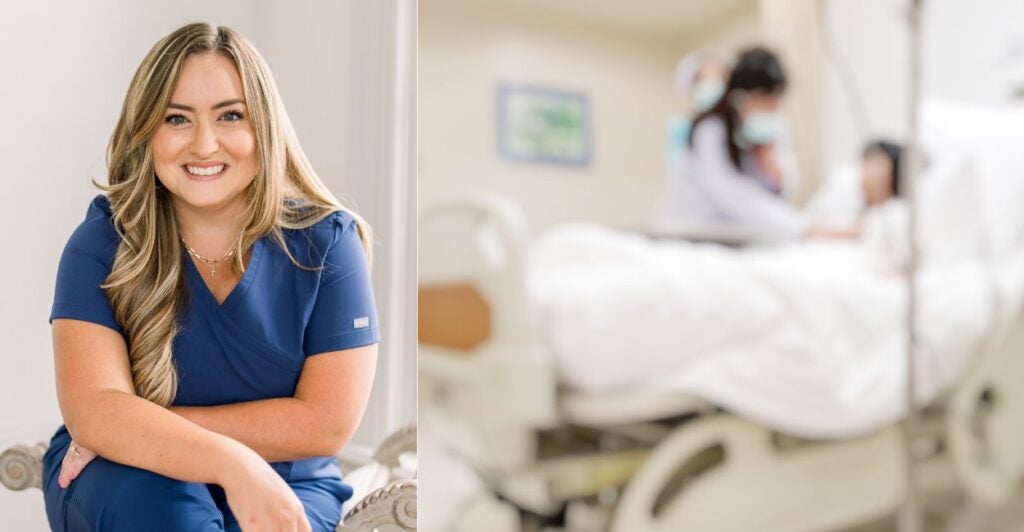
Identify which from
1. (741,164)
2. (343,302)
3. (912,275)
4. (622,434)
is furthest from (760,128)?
(343,302)

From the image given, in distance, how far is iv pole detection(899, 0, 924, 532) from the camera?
149 centimetres

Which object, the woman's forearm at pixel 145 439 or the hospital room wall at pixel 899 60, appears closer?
the woman's forearm at pixel 145 439

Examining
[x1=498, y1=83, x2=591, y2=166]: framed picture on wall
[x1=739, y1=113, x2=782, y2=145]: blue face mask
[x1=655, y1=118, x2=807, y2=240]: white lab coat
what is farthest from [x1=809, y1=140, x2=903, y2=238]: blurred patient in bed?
[x1=498, y1=83, x2=591, y2=166]: framed picture on wall

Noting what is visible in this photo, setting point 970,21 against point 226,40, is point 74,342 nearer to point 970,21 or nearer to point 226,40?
point 226,40

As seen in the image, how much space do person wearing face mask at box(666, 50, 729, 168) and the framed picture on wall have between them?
0.19 meters

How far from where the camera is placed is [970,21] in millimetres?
1735

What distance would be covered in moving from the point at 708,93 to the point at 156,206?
4.48 feet

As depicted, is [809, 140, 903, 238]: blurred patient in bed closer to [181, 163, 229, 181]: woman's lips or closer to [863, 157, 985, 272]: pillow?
[863, 157, 985, 272]: pillow

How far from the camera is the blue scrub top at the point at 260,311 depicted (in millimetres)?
414

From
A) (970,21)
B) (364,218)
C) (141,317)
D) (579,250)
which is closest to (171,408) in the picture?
(141,317)

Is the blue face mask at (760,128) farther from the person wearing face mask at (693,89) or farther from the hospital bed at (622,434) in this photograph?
the hospital bed at (622,434)

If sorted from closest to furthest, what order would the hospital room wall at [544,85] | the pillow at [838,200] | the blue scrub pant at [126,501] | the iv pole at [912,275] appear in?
the blue scrub pant at [126,501], the iv pole at [912,275], the hospital room wall at [544,85], the pillow at [838,200]

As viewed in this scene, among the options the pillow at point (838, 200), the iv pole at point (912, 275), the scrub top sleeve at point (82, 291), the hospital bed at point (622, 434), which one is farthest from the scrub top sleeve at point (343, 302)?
the pillow at point (838, 200)

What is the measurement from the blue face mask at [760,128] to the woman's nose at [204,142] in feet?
4.33
